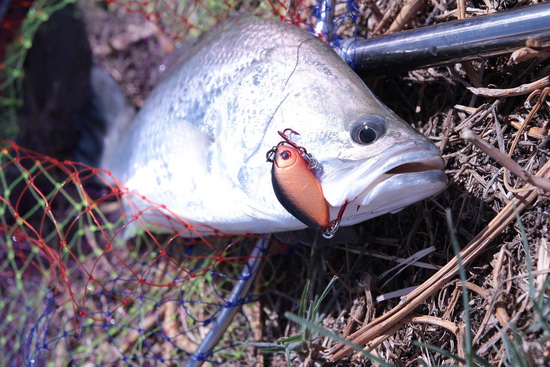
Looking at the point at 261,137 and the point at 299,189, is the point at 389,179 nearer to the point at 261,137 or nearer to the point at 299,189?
the point at 299,189

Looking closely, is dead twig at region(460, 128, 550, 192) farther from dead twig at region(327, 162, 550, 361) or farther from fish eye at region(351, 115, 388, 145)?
fish eye at region(351, 115, 388, 145)

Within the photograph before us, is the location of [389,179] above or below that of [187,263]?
above

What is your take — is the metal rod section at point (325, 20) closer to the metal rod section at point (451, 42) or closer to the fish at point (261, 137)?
the metal rod section at point (451, 42)

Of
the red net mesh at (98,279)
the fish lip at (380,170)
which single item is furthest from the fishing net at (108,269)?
the fish lip at (380,170)

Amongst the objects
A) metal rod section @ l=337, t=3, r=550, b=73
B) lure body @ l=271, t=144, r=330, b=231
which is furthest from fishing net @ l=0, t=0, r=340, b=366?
lure body @ l=271, t=144, r=330, b=231

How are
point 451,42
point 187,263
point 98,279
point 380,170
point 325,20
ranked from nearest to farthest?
point 380,170 → point 451,42 → point 325,20 → point 187,263 → point 98,279

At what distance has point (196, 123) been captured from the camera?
2.09 meters

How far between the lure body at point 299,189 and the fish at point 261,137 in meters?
0.03

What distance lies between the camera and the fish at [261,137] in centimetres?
158

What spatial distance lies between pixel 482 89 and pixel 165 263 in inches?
72.7

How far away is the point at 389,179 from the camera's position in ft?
5.04

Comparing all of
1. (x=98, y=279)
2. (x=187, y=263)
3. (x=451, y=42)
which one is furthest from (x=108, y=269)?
(x=451, y=42)

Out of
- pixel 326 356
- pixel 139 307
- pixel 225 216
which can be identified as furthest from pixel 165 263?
pixel 326 356

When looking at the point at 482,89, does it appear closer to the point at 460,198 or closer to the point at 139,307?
the point at 460,198
